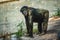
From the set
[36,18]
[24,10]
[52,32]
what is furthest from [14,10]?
[52,32]

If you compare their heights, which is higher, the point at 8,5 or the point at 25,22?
the point at 8,5

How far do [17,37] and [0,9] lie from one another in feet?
1.41

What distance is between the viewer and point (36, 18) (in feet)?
8.39

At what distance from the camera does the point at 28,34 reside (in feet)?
8.39

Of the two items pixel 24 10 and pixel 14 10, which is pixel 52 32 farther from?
pixel 14 10

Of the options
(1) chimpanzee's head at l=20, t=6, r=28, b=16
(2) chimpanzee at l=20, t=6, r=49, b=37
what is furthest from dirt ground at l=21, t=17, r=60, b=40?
(1) chimpanzee's head at l=20, t=6, r=28, b=16

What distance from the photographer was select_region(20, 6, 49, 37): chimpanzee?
8.36 feet

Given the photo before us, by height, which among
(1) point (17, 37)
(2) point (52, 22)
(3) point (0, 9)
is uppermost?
(3) point (0, 9)

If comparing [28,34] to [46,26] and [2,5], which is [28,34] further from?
[2,5]

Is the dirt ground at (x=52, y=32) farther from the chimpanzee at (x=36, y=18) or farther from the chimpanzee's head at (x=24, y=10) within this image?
the chimpanzee's head at (x=24, y=10)

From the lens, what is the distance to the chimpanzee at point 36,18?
8.36ft

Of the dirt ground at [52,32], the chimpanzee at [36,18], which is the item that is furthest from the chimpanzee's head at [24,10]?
the dirt ground at [52,32]

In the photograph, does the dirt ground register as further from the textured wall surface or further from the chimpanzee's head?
the chimpanzee's head

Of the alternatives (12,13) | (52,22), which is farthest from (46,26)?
(12,13)
